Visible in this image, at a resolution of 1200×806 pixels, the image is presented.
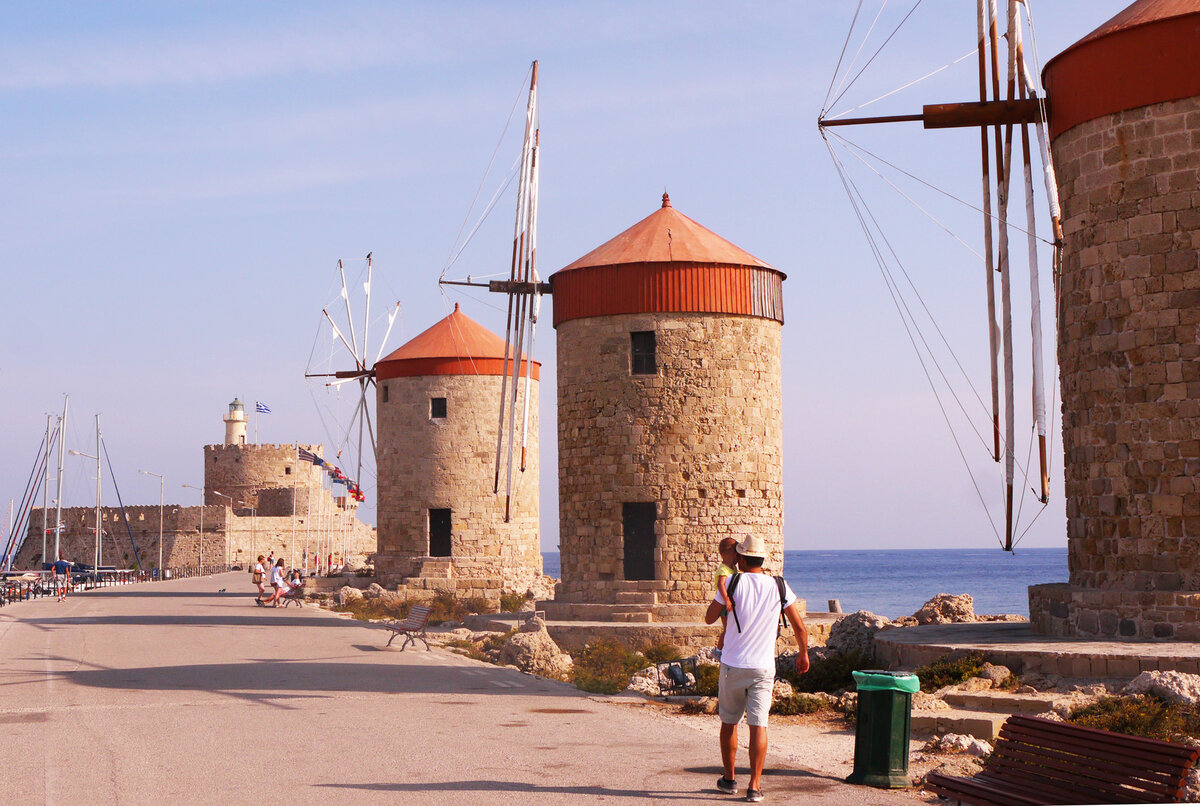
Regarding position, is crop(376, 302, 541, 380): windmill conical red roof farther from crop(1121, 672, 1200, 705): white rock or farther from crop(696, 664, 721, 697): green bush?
crop(1121, 672, 1200, 705): white rock

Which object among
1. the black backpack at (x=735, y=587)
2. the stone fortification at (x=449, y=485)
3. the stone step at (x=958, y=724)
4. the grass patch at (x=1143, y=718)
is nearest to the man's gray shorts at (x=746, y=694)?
the black backpack at (x=735, y=587)

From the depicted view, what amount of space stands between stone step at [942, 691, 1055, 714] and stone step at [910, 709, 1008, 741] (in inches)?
10.0

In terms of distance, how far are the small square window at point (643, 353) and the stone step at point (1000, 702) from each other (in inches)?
456

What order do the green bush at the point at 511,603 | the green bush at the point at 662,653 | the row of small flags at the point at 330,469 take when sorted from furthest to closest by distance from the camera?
the row of small flags at the point at 330,469 → the green bush at the point at 511,603 → the green bush at the point at 662,653

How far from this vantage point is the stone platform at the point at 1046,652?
1164cm

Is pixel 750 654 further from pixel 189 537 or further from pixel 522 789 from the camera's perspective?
pixel 189 537

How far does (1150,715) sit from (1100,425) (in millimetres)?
4608

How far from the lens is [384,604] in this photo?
1264 inches

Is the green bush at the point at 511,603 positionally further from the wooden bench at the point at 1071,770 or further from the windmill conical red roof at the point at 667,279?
the wooden bench at the point at 1071,770

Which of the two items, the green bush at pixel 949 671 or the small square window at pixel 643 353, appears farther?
the small square window at pixel 643 353

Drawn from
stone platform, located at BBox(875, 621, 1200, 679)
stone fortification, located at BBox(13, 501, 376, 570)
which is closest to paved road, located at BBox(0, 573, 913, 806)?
stone platform, located at BBox(875, 621, 1200, 679)

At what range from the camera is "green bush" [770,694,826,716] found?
41.3 feet

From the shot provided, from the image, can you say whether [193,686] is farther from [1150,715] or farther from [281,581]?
[281,581]

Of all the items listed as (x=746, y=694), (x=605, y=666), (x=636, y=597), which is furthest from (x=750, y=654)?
(x=636, y=597)
